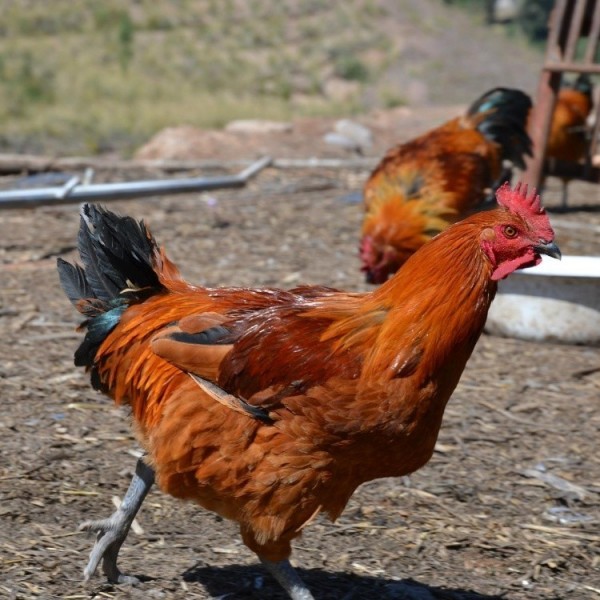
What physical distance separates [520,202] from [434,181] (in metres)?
3.86

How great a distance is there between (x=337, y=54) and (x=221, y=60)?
2.70 meters

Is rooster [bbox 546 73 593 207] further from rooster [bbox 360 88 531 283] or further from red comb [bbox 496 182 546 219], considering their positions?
red comb [bbox 496 182 546 219]

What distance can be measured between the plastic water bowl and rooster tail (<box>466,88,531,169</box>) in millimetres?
2045

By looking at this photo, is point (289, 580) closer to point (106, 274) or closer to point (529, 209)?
point (106, 274)

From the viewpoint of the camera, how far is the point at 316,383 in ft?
9.94

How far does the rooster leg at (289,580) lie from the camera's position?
318 centimetres

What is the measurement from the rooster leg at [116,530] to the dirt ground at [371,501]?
0.07 metres

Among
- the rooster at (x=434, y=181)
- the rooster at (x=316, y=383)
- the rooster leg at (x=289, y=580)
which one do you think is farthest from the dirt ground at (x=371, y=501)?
the rooster at (x=434, y=181)

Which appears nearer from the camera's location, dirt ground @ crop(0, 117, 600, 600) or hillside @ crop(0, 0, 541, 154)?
dirt ground @ crop(0, 117, 600, 600)

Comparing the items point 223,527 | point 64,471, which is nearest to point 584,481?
point 223,527

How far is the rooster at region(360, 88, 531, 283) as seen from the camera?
21.8 feet

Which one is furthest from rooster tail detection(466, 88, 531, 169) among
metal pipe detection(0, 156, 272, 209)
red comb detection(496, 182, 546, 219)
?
red comb detection(496, 182, 546, 219)

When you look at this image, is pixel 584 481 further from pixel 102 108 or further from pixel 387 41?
pixel 387 41

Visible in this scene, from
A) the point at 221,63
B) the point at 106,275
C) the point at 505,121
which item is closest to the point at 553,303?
the point at 505,121
